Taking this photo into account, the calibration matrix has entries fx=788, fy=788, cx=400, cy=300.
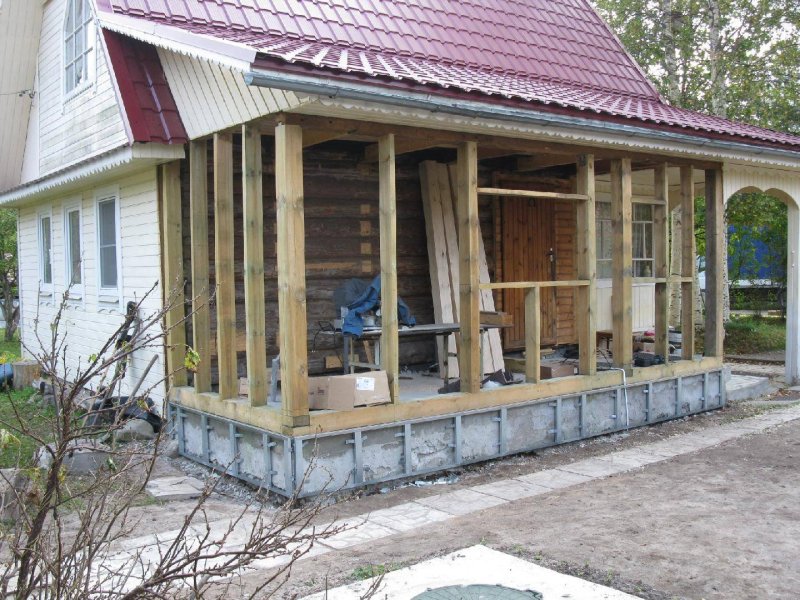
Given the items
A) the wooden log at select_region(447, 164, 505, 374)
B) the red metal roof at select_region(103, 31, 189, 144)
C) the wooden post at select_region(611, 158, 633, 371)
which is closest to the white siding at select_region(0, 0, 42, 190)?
the red metal roof at select_region(103, 31, 189, 144)

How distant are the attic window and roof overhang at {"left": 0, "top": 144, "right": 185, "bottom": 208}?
1.14 meters

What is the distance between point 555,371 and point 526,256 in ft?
9.49

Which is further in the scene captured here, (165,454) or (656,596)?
(165,454)

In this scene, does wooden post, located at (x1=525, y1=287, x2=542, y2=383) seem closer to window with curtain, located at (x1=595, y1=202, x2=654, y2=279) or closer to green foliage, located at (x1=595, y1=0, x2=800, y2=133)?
window with curtain, located at (x1=595, y1=202, x2=654, y2=279)

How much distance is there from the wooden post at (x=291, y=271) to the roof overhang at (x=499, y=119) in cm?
35

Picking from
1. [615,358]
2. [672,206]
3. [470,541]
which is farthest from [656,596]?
[672,206]

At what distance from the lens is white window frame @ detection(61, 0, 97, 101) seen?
29.8ft

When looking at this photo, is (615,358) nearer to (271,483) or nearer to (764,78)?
(271,483)

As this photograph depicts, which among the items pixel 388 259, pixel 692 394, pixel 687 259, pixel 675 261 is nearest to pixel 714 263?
pixel 687 259

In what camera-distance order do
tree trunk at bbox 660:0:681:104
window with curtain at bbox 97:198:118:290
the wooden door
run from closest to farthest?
window with curtain at bbox 97:198:118:290 → the wooden door → tree trunk at bbox 660:0:681:104

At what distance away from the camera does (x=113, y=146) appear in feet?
27.2

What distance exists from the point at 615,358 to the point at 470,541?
402 centimetres

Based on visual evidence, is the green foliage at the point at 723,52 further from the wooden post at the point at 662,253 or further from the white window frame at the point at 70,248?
the white window frame at the point at 70,248

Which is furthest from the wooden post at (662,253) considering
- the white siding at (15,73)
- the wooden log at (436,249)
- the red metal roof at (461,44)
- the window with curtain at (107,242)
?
the white siding at (15,73)
